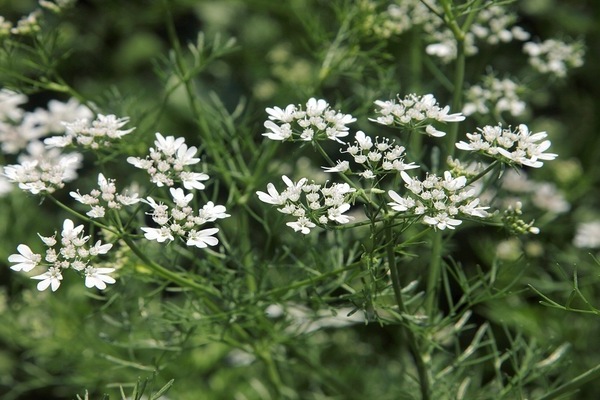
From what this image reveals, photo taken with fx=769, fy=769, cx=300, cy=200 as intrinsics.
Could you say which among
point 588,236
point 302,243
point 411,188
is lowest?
point 588,236

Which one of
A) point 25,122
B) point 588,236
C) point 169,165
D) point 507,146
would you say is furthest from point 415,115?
point 588,236

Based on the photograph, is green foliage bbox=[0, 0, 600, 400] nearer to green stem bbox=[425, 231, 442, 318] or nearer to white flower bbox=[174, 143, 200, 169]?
green stem bbox=[425, 231, 442, 318]

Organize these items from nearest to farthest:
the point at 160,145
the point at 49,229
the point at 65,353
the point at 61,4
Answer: the point at 160,145 → the point at 61,4 → the point at 65,353 → the point at 49,229

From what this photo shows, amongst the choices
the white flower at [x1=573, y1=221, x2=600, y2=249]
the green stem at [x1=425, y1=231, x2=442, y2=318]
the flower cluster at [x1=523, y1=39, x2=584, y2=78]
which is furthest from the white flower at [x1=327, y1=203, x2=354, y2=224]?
the white flower at [x1=573, y1=221, x2=600, y2=249]

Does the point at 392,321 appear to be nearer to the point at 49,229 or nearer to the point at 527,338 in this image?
the point at 527,338

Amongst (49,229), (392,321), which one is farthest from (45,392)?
(392,321)

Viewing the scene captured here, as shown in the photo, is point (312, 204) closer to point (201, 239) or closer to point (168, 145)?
point (201, 239)
